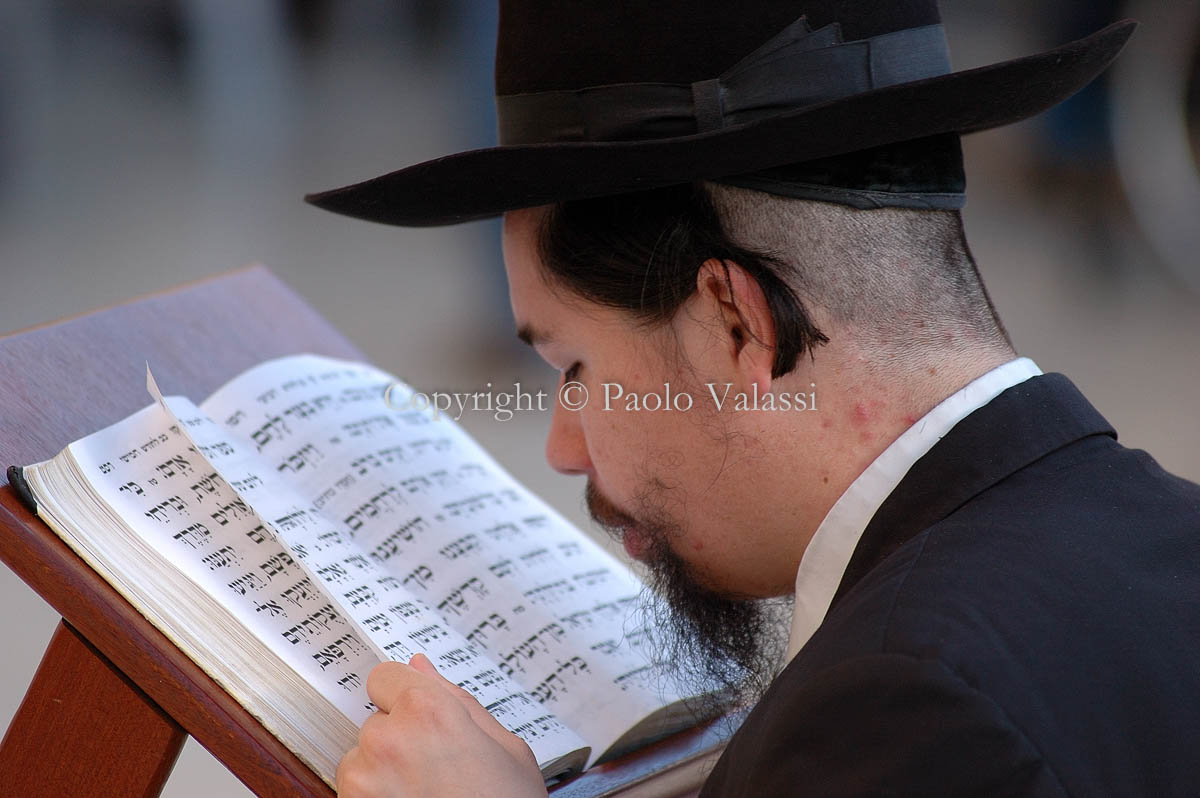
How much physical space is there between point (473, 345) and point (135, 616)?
3044mm

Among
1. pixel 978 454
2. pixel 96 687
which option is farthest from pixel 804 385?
pixel 96 687

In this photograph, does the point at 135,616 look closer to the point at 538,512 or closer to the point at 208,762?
the point at 538,512

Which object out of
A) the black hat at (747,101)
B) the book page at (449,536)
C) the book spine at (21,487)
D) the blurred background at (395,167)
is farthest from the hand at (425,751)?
the blurred background at (395,167)

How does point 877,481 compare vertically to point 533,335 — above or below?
below

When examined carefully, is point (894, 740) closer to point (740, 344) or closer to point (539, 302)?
point (740, 344)

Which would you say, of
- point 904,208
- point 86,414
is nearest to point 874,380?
point 904,208

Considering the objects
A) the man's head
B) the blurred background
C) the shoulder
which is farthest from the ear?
the blurred background

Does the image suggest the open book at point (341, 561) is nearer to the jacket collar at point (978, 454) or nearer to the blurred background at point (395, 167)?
the jacket collar at point (978, 454)

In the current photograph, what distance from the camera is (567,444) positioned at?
1130mm

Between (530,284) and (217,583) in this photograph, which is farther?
(530,284)

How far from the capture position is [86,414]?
1.10 meters

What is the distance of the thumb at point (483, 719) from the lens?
0.90 metres

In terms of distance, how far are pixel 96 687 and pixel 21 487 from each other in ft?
0.58

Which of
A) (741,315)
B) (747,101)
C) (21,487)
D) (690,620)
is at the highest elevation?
(747,101)
